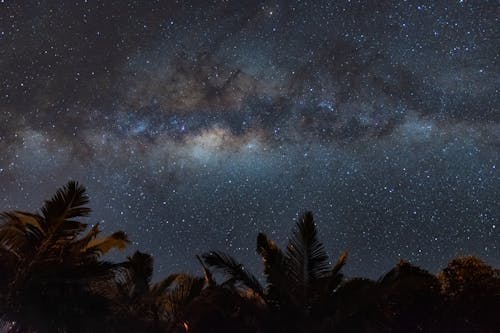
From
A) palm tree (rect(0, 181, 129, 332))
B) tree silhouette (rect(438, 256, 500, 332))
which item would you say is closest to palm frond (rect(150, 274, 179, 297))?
palm tree (rect(0, 181, 129, 332))

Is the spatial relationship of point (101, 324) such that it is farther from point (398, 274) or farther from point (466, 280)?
point (466, 280)

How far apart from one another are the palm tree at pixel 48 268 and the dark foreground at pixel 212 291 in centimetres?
2

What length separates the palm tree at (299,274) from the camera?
1104 cm

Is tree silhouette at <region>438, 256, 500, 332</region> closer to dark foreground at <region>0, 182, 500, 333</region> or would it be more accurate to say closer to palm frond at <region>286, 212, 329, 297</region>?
dark foreground at <region>0, 182, 500, 333</region>

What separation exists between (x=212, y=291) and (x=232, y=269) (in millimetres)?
885

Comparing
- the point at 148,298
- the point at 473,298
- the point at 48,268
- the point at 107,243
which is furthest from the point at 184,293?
the point at 473,298

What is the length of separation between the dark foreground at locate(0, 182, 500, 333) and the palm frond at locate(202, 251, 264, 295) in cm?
2

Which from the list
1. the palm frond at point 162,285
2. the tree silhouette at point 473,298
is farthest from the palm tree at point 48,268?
the tree silhouette at point 473,298

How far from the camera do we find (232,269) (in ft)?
36.7

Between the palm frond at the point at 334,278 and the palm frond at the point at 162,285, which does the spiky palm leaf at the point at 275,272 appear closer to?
the palm frond at the point at 334,278

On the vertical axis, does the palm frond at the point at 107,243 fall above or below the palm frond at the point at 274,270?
above

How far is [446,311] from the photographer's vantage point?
13836 millimetres

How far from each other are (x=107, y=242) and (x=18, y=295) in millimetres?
2322

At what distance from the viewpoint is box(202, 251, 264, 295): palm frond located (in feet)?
36.2
